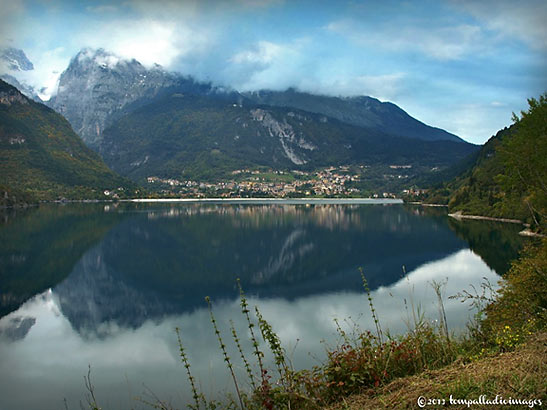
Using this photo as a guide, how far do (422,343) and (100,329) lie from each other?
1258cm

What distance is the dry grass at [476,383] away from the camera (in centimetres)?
359

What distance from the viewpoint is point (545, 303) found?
9.06m

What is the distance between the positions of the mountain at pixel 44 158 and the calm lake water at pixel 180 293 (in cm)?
7376

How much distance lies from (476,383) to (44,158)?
5641 inches

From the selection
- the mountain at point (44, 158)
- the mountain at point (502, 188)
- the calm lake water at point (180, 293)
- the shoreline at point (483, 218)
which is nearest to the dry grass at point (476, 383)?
the calm lake water at point (180, 293)

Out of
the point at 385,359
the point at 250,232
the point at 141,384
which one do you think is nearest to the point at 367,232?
the point at 250,232

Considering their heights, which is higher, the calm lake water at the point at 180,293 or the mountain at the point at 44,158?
the mountain at the point at 44,158

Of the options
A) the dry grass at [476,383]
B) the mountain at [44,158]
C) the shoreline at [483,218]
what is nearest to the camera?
the dry grass at [476,383]

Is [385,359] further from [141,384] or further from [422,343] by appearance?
[141,384]

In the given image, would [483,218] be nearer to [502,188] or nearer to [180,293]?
[502,188]

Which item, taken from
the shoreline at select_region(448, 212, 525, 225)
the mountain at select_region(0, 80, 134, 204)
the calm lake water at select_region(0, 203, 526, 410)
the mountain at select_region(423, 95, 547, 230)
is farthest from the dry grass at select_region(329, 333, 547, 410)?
the mountain at select_region(0, 80, 134, 204)

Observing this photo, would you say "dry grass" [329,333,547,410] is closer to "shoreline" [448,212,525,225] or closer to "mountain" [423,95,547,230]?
"mountain" [423,95,547,230]

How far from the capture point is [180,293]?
20984mm

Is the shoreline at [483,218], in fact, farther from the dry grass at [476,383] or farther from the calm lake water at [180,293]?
the dry grass at [476,383]
